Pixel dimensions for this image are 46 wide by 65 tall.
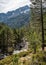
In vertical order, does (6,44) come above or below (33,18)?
below

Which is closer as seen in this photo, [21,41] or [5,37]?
[5,37]

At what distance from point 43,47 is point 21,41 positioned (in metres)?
83.0

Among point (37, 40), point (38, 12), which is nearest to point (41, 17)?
point (38, 12)

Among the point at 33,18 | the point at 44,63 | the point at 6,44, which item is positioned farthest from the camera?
the point at 6,44

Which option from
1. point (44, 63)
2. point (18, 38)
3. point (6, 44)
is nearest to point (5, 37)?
point (6, 44)

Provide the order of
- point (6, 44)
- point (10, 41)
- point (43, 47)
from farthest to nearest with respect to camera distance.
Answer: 1. point (10, 41)
2. point (6, 44)
3. point (43, 47)

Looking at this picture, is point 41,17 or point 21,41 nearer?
point 41,17

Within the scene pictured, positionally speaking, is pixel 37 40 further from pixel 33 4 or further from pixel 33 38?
pixel 33 4

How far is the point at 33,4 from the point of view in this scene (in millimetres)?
45281

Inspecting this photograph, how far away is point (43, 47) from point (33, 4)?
8.63 meters

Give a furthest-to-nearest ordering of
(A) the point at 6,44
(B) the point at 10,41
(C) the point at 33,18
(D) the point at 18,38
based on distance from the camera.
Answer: (D) the point at 18,38 < (B) the point at 10,41 < (A) the point at 6,44 < (C) the point at 33,18

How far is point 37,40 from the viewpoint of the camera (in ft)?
146

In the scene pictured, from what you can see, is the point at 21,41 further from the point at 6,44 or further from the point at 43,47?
the point at 43,47

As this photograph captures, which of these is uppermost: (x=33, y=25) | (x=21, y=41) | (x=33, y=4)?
(x=33, y=4)
